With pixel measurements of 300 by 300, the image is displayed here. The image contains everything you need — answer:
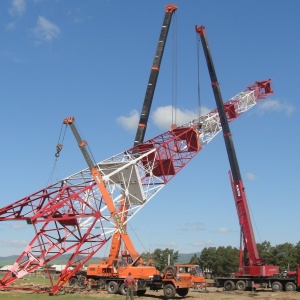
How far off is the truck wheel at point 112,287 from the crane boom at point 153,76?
1512 cm

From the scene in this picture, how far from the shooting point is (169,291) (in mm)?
33406

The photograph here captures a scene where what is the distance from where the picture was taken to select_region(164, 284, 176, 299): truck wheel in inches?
1307

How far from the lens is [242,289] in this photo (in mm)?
43875

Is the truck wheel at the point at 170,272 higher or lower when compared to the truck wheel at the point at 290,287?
higher

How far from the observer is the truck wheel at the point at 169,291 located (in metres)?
33.2

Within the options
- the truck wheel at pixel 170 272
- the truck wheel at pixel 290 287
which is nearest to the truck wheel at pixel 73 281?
the truck wheel at pixel 170 272

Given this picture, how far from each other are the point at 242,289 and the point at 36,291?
1884 centimetres

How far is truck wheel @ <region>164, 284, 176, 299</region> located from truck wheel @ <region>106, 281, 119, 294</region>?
5350 mm

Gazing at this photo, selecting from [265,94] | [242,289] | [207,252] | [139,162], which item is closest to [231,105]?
[265,94]

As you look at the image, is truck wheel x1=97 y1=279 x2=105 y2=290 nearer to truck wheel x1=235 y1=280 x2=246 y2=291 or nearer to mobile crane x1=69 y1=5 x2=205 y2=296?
mobile crane x1=69 y1=5 x2=205 y2=296

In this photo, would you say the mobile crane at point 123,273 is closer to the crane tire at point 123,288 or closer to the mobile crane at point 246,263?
the crane tire at point 123,288

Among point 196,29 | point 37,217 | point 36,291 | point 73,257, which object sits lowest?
point 36,291

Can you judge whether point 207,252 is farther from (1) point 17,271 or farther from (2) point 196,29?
(1) point 17,271

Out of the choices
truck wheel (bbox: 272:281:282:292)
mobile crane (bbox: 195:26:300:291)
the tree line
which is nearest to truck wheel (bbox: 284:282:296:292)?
mobile crane (bbox: 195:26:300:291)
